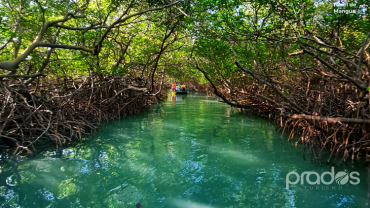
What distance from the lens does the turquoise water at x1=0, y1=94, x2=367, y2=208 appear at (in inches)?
103

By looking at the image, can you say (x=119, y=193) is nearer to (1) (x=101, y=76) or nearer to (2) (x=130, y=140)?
(2) (x=130, y=140)

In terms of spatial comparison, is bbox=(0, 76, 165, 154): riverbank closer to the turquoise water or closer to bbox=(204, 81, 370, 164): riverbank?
the turquoise water

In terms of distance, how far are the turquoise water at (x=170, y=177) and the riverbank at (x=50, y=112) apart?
46 centimetres

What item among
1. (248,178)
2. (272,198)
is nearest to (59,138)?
(248,178)

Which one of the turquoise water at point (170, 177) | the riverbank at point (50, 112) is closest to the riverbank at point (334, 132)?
the turquoise water at point (170, 177)

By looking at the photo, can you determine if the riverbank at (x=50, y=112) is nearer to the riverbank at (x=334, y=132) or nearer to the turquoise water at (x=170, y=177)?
the turquoise water at (x=170, y=177)

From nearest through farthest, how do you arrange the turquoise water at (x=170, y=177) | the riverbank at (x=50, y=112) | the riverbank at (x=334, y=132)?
1. the turquoise water at (x=170, y=177)
2. the riverbank at (x=334, y=132)
3. the riverbank at (x=50, y=112)

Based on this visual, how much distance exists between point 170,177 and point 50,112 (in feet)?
10.1

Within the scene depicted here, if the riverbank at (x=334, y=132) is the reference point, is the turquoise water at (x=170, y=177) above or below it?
below

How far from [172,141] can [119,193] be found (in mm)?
2604

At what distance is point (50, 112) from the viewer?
457cm

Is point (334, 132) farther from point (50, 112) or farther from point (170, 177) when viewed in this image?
point (50, 112)

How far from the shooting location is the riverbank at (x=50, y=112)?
416cm

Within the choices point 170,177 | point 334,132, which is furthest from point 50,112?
point 334,132
